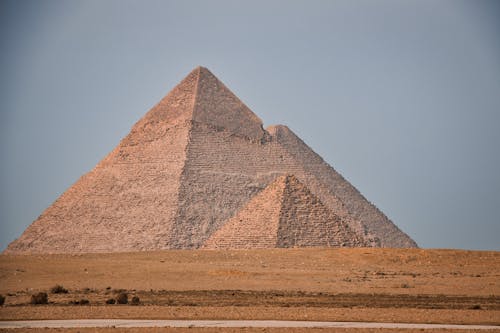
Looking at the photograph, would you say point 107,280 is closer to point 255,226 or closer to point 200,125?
point 255,226

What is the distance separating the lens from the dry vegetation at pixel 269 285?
2403 cm

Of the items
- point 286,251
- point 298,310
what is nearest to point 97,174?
point 286,251

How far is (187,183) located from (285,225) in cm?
2153

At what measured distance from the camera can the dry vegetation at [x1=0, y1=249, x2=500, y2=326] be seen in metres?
24.0

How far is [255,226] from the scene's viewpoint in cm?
6106

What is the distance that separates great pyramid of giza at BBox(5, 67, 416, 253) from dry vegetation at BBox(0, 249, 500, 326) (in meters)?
19.7

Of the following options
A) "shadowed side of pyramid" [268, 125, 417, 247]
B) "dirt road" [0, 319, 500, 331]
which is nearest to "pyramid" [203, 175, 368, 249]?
"shadowed side of pyramid" [268, 125, 417, 247]

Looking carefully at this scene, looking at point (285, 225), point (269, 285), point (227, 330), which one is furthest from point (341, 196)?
point (227, 330)

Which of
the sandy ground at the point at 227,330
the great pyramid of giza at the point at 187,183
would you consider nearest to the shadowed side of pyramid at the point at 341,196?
the great pyramid of giza at the point at 187,183

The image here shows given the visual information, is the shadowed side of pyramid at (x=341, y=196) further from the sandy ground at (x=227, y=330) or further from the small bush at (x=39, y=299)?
the sandy ground at (x=227, y=330)

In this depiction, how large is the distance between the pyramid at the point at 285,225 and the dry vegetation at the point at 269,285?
5.75 meters

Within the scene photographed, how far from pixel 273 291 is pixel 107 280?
7.29 meters

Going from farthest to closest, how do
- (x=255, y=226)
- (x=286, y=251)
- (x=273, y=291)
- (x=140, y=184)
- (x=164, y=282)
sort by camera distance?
(x=140, y=184) → (x=255, y=226) → (x=286, y=251) → (x=164, y=282) → (x=273, y=291)

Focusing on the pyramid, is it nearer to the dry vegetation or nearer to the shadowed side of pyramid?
the dry vegetation
